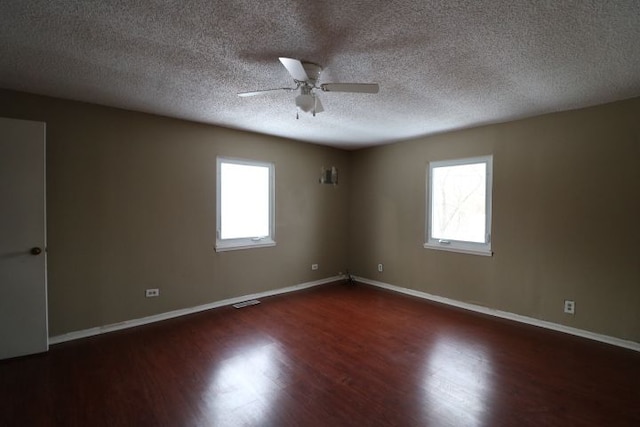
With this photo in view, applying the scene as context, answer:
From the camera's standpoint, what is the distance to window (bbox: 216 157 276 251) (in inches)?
160

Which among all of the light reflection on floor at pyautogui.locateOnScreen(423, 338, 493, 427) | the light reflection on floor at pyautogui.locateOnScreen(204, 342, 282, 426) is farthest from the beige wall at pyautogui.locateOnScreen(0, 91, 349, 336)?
the light reflection on floor at pyautogui.locateOnScreen(423, 338, 493, 427)

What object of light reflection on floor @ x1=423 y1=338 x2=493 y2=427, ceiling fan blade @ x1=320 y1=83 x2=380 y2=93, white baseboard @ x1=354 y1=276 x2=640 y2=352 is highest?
ceiling fan blade @ x1=320 y1=83 x2=380 y2=93

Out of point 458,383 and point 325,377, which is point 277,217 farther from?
point 458,383

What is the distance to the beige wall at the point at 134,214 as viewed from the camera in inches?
116

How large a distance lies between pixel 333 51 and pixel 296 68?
0.27m

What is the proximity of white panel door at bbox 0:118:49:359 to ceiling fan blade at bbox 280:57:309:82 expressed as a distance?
236 cm

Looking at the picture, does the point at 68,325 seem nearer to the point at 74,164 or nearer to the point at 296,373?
the point at 74,164

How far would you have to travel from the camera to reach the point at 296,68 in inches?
77.6

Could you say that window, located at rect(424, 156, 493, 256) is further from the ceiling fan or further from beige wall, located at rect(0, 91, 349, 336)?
the ceiling fan

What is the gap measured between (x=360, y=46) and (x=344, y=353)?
2.47 m

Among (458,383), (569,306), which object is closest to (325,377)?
(458,383)

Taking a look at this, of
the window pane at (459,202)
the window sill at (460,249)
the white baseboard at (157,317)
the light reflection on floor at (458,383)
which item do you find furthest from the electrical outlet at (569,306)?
the white baseboard at (157,317)

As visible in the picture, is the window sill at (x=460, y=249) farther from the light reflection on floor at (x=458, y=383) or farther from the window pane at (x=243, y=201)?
the window pane at (x=243, y=201)

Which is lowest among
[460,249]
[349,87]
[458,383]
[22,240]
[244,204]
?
[458,383]
